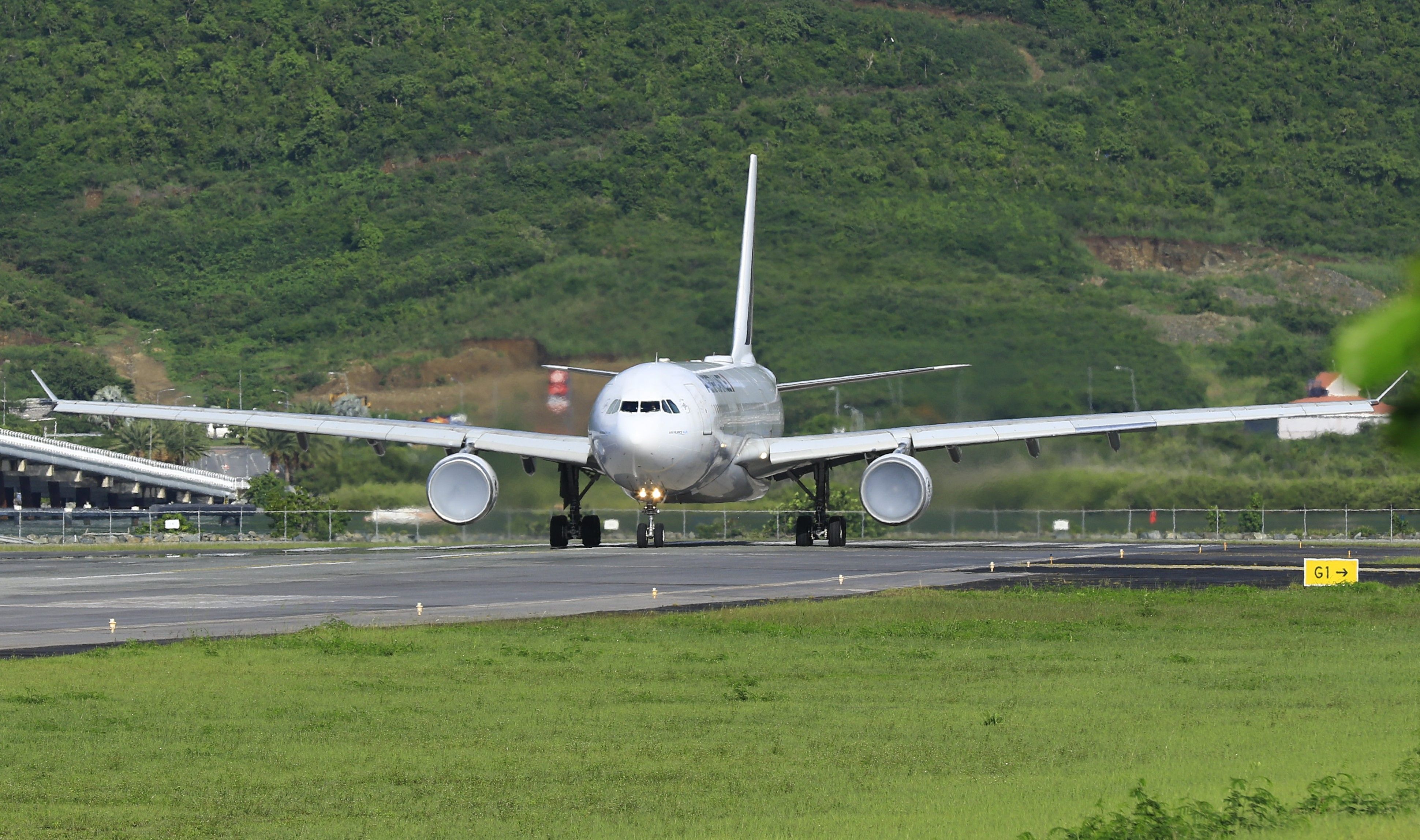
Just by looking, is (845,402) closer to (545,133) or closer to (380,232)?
(380,232)

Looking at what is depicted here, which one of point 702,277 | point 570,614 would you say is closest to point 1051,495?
point 702,277

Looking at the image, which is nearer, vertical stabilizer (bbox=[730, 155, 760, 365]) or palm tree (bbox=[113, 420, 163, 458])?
vertical stabilizer (bbox=[730, 155, 760, 365])

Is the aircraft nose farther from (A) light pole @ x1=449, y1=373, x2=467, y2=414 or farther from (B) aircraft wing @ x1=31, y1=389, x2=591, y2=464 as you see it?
(A) light pole @ x1=449, y1=373, x2=467, y2=414

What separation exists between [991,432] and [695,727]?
34061mm

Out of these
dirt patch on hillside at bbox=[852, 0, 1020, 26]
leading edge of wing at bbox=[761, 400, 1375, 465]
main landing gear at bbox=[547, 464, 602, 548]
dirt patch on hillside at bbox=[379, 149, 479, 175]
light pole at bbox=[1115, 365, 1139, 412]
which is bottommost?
main landing gear at bbox=[547, 464, 602, 548]

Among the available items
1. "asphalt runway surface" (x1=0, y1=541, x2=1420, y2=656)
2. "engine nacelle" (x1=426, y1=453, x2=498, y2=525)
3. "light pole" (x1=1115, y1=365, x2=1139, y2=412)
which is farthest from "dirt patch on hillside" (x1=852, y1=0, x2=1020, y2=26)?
"engine nacelle" (x1=426, y1=453, x2=498, y2=525)

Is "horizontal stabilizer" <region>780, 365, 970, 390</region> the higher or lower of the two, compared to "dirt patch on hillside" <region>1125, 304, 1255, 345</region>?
lower

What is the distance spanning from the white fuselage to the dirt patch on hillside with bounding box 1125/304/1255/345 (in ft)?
146

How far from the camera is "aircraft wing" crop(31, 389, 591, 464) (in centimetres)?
4744

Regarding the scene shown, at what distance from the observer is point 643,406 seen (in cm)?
4359

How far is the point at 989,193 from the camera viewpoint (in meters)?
122

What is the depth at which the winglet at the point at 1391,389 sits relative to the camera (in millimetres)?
2994

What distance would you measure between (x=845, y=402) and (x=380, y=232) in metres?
71.3

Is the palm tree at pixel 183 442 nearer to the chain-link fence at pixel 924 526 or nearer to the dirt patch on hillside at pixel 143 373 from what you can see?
the dirt patch on hillside at pixel 143 373
